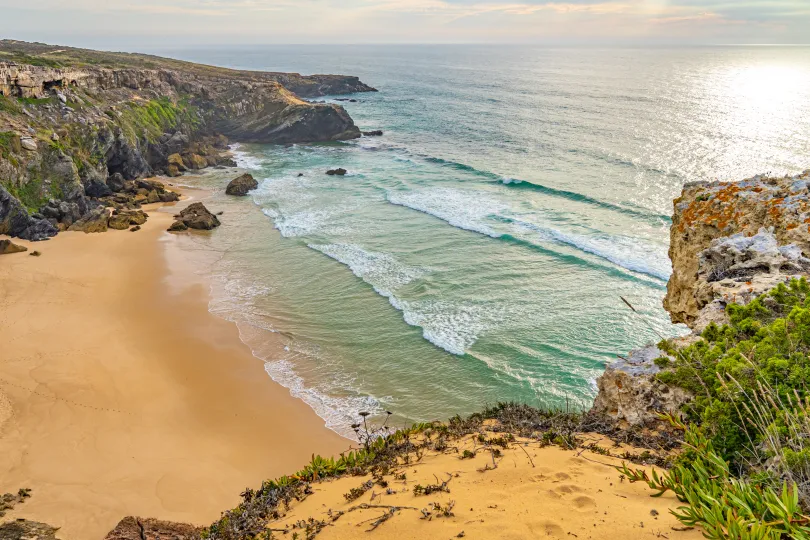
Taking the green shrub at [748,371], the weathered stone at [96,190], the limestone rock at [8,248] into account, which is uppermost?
the green shrub at [748,371]

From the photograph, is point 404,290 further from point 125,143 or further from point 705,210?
point 125,143

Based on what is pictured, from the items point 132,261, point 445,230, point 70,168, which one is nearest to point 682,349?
point 445,230

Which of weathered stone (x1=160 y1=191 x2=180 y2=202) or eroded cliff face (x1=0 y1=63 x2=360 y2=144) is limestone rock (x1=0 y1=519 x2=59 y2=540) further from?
eroded cliff face (x1=0 y1=63 x2=360 y2=144)

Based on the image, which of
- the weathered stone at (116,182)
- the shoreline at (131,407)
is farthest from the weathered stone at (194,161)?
the shoreline at (131,407)

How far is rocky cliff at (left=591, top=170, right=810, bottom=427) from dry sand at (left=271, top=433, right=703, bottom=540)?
1.11 metres

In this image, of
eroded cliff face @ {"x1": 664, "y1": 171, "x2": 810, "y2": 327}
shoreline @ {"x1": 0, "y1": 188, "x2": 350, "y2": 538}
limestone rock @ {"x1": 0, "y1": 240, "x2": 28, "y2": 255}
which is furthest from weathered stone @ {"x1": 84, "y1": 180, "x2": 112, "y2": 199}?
eroded cliff face @ {"x1": 664, "y1": 171, "x2": 810, "y2": 327}

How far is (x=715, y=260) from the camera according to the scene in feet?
30.2

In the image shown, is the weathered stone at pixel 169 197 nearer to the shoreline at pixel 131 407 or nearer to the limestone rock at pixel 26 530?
the shoreline at pixel 131 407

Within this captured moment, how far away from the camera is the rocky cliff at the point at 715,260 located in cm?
767

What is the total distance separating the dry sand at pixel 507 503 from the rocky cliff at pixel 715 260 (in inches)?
43.9

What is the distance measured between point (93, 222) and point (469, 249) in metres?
20.5

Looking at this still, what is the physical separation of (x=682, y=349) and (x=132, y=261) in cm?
2540

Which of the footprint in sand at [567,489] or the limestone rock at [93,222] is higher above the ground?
the footprint in sand at [567,489]

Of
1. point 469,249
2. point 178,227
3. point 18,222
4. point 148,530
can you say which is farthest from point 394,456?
point 18,222
